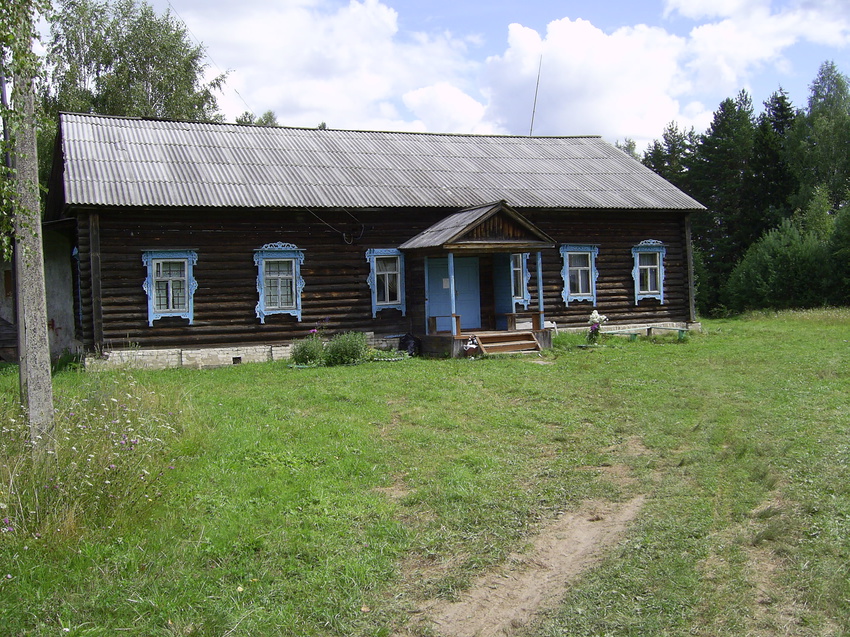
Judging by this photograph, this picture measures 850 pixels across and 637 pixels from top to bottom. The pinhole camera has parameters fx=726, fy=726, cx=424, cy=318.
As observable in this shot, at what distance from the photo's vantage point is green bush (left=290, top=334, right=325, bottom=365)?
13.7 metres

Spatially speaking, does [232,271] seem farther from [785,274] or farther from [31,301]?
[785,274]

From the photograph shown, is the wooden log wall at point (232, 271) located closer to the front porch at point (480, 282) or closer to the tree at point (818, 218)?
the front porch at point (480, 282)

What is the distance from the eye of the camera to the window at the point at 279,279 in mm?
15016

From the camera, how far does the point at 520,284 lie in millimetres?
17266

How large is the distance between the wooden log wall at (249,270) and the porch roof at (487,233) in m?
1.11

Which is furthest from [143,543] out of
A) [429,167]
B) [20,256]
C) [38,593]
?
[429,167]

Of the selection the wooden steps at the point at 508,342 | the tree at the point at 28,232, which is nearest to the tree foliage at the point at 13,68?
the tree at the point at 28,232

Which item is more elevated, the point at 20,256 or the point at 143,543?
the point at 20,256

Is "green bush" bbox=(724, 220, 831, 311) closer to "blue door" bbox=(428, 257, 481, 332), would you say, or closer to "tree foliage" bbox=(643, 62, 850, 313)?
"tree foliage" bbox=(643, 62, 850, 313)

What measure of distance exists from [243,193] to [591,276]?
8.69 meters

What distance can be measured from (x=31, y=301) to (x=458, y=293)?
11.6m

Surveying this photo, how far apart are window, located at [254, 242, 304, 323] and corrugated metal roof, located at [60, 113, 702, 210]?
3.31 feet

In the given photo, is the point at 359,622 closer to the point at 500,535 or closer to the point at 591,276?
the point at 500,535

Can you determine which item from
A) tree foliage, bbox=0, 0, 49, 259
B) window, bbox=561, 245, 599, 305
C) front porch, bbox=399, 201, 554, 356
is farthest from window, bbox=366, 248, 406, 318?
tree foliage, bbox=0, 0, 49, 259
